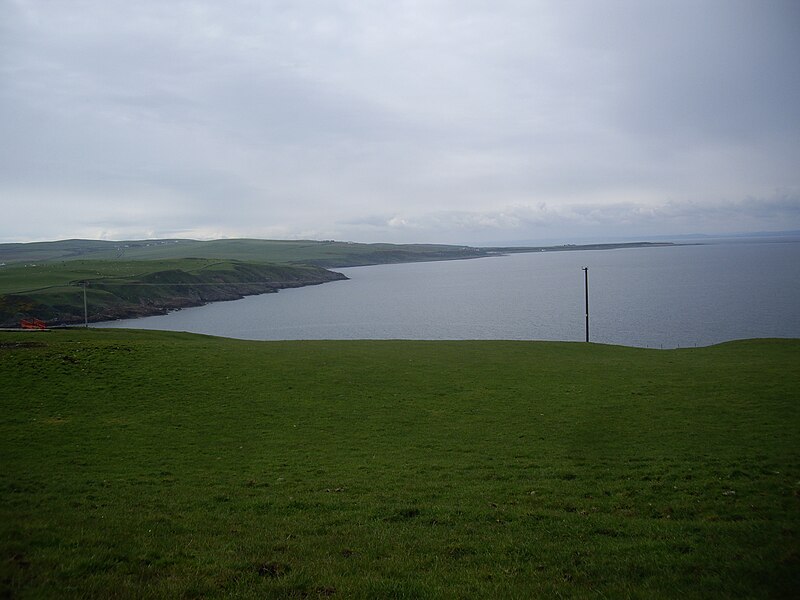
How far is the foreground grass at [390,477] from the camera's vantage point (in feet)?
24.9

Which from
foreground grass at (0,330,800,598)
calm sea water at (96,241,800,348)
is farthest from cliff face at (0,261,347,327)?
foreground grass at (0,330,800,598)

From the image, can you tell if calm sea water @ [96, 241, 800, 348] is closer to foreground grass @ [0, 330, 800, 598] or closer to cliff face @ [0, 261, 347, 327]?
cliff face @ [0, 261, 347, 327]

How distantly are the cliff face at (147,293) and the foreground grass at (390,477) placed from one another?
75158 millimetres

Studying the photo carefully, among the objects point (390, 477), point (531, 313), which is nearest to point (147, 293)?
point (531, 313)

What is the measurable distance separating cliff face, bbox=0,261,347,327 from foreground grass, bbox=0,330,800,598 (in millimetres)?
75158

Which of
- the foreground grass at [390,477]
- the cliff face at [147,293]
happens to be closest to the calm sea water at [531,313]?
the cliff face at [147,293]

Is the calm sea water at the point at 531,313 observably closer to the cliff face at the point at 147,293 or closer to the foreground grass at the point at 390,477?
the cliff face at the point at 147,293

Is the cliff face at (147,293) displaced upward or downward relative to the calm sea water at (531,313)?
upward

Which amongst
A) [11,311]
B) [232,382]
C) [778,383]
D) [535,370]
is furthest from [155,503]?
[11,311]

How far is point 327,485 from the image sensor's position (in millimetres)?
12984

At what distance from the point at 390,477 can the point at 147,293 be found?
→ 125m

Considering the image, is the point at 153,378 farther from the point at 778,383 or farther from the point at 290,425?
the point at 778,383

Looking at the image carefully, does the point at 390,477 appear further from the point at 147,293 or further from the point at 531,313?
the point at 147,293

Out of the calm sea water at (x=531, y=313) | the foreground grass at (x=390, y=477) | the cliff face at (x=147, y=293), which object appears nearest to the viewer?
the foreground grass at (x=390, y=477)
